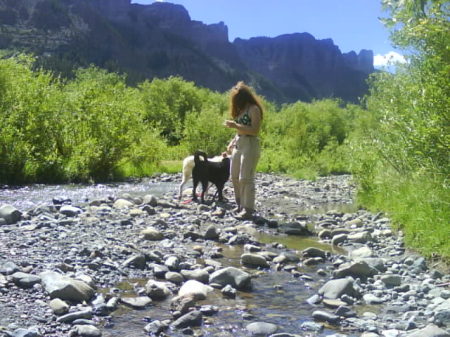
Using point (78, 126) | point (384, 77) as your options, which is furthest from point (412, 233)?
point (78, 126)

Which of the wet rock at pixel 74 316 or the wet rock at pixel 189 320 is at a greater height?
the wet rock at pixel 74 316

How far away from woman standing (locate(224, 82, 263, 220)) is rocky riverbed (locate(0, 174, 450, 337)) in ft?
2.93

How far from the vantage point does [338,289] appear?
19.3ft

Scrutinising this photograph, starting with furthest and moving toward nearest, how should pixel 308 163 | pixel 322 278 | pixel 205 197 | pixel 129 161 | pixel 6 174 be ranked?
pixel 308 163 → pixel 129 161 → pixel 6 174 → pixel 205 197 → pixel 322 278

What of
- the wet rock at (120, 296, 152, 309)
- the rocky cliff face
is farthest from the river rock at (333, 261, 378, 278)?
the rocky cliff face

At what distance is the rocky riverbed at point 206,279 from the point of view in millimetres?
4797

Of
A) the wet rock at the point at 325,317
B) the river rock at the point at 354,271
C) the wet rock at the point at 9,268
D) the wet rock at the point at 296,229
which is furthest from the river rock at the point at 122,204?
the wet rock at the point at 325,317

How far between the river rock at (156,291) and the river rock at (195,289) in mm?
173

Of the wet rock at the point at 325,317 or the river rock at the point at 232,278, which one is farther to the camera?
the river rock at the point at 232,278

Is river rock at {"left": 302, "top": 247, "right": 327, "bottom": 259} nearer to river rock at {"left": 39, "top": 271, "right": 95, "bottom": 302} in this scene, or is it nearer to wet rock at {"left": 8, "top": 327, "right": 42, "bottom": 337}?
river rock at {"left": 39, "top": 271, "right": 95, "bottom": 302}

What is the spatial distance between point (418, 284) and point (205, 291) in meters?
2.78

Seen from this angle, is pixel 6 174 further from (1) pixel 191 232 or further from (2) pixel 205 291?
(2) pixel 205 291

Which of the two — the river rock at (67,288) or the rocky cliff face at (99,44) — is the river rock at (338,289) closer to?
the river rock at (67,288)

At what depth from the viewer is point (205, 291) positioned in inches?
Answer: 227
